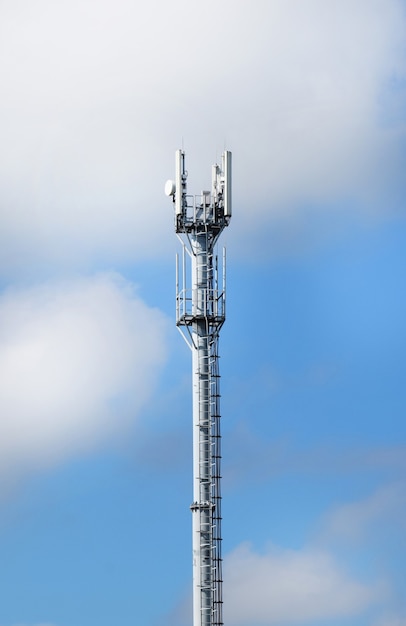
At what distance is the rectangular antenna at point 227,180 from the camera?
160375 millimetres

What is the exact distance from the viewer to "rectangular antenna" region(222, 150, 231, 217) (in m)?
160

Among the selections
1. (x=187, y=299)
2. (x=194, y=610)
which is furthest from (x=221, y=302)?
(x=194, y=610)

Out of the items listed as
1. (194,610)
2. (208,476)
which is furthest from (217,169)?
(194,610)

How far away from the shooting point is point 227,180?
160875 mm

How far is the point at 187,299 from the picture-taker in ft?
526

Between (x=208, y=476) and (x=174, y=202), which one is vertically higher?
(x=174, y=202)

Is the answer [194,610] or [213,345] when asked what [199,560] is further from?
[213,345]

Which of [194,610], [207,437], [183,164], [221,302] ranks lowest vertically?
[194,610]

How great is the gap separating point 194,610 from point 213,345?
817 inches

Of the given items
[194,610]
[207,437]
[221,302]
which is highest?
[221,302]

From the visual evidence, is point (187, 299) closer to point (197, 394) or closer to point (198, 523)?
point (197, 394)

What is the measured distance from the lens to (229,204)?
161 metres

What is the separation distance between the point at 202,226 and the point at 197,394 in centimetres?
1337

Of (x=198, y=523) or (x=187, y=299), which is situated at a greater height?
(x=187, y=299)
